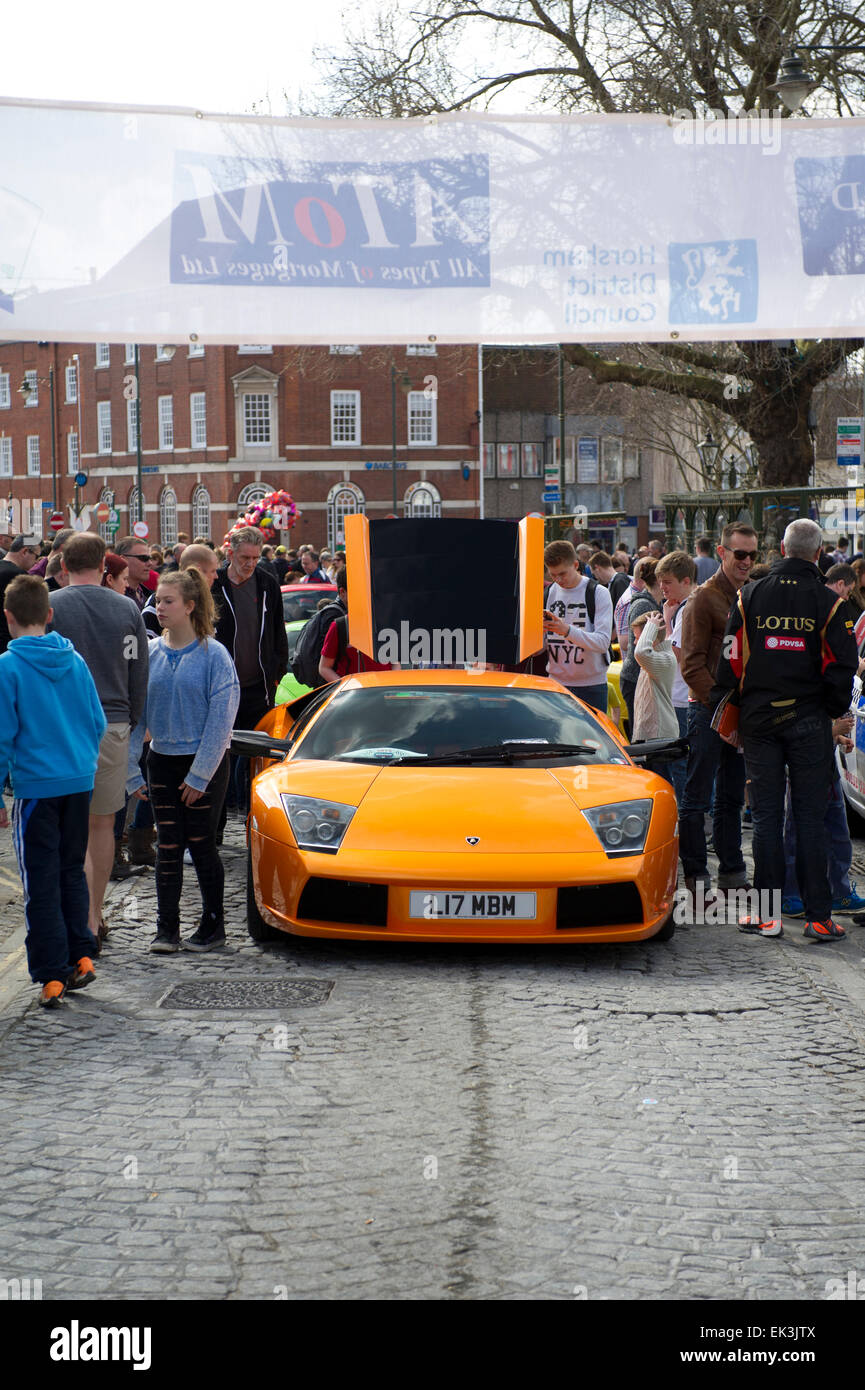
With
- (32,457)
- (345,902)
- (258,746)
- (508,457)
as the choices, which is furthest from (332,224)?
(32,457)

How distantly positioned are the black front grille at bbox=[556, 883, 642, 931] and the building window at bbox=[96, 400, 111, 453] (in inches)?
2978

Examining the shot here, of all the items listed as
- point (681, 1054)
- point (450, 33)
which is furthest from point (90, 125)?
point (450, 33)

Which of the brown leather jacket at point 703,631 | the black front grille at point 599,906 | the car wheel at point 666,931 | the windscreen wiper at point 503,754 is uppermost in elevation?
the brown leather jacket at point 703,631

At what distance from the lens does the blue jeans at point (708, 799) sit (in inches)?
356

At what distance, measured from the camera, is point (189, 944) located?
24.7 ft

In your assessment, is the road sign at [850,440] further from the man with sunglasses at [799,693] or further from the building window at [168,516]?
the building window at [168,516]

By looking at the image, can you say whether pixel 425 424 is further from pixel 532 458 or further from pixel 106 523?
pixel 106 523

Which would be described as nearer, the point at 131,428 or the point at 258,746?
the point at 258,746

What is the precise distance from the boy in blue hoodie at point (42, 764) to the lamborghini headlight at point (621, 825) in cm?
231

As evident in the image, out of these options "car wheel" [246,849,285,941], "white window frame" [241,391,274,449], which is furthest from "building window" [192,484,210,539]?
"car wheel" [246,849,285,941]

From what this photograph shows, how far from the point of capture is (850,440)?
21.2 m

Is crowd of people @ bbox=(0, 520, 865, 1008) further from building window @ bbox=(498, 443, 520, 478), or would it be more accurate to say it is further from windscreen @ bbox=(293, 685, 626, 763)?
building window @ bbox=(498, 443, 520, 478)

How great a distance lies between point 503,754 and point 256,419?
67265mm

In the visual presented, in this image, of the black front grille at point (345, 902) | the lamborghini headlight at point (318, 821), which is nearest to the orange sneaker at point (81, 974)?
the black front grille at point (345, 902)
